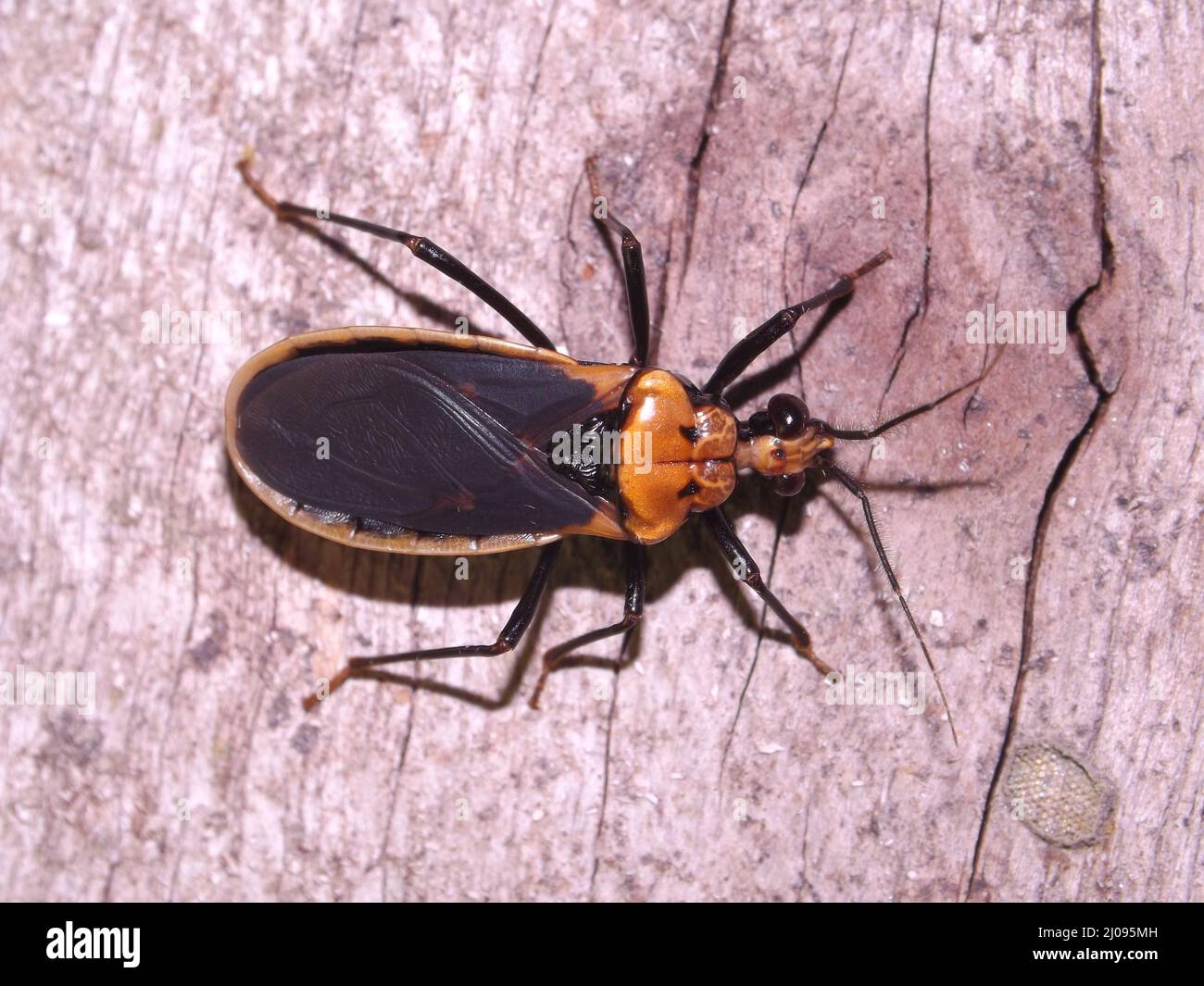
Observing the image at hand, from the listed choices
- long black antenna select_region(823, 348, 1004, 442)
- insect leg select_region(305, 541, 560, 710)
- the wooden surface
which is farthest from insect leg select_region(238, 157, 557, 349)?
long black antenna select_region(823, 348, 1004, 442)

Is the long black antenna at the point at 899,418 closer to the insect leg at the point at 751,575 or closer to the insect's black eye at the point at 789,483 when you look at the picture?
the insect's black eye at the point at 789,483

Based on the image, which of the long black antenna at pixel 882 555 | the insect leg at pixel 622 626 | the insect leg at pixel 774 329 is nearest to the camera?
the long black antenna at pixel 882 555

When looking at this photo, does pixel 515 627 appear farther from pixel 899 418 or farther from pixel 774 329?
pixel 899 418

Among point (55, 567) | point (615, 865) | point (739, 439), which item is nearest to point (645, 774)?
point (615, 865)

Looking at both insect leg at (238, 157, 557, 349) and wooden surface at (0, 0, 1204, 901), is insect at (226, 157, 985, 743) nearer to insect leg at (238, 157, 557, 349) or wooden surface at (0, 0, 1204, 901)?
insect leg at (238, 157, 557, 349)

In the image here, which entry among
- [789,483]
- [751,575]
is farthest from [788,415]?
[751,575]

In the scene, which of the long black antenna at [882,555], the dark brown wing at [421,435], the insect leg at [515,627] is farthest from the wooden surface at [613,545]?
the dark brown wing at [421,435]

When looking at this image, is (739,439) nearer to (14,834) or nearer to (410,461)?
(410,461)
